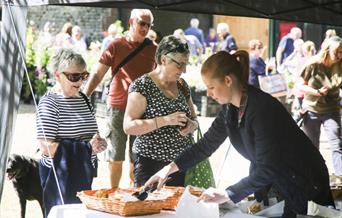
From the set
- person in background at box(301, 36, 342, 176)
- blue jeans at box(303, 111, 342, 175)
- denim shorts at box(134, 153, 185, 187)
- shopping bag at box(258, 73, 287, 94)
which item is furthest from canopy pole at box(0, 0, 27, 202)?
shopping bag at box(258, 73, 287, 94)

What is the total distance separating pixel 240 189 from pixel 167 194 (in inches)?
24.5

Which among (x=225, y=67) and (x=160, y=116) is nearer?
(x=225, y=67)

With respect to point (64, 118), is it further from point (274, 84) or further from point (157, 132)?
point (274, 84)

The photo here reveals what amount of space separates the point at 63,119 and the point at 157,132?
23.3 inches

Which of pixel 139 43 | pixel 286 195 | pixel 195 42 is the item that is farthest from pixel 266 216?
pixel 195 42

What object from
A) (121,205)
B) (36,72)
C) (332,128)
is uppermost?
(121,205)

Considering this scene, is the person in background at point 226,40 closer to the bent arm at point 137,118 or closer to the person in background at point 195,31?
the person in background at point 195,31

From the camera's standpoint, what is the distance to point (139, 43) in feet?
21.6

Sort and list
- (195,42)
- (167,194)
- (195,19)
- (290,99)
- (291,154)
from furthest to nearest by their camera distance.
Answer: (195,19) < (195,42) < (290,99) < (167,194) < (291,154)

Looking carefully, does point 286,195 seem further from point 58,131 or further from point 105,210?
point 58,131

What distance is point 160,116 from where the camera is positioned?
501cm

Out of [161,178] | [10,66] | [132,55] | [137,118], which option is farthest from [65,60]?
[132,55]

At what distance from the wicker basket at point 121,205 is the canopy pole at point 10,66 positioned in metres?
1.18

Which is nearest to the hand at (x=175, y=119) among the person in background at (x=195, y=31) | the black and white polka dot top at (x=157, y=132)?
the black and white polka dot top at (x=157, y=132)
